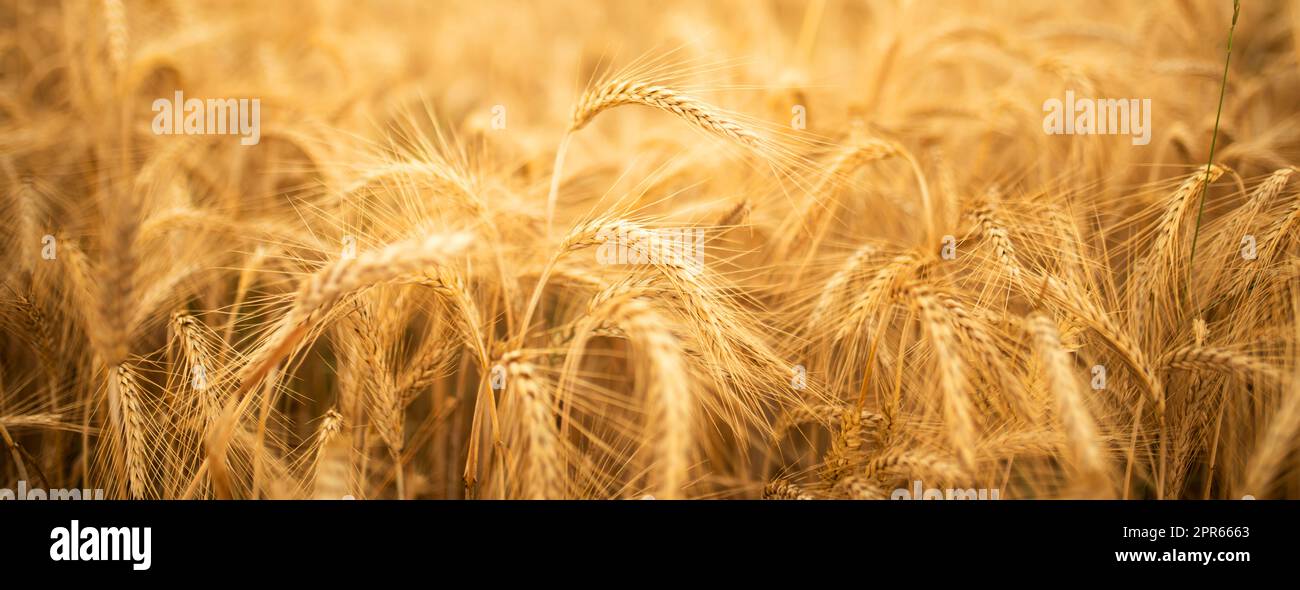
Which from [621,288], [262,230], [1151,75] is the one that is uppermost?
[1151,75]

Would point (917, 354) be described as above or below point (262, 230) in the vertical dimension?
below

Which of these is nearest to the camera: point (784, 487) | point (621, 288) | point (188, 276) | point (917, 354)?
point (621, 288)

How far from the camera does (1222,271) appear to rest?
6.59ft

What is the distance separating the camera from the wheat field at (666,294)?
1.57 m

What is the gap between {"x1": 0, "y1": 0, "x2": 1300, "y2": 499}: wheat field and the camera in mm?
1567

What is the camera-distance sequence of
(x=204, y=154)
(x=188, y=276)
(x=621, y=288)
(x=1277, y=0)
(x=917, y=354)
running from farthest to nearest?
1. (x=1277, y=0)
2. (x=204, y=154)
3. (x=188, y=276)
4. (x=917, y=354)
5. (x=621, y=288)

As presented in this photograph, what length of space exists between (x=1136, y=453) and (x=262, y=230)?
3050 millimetres

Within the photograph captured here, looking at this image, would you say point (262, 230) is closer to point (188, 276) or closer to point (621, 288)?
point (188, 276)

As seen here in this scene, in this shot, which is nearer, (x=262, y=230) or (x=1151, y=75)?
(x=262, y=230)

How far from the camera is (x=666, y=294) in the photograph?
1.70 m
